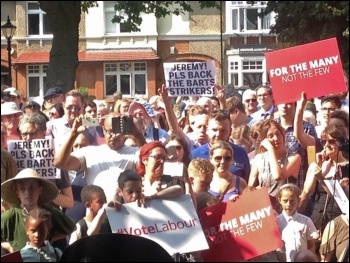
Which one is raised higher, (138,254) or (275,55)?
(275,55)

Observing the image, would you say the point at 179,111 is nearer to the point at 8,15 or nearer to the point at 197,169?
the point at 197,169

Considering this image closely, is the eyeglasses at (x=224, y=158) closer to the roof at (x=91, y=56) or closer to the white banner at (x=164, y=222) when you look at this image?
the white banner at (x=164, y=222)

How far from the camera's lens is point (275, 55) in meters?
7.06

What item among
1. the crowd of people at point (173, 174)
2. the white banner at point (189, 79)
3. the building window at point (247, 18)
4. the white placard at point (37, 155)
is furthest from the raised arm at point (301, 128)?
the white banner at point (189, 79)

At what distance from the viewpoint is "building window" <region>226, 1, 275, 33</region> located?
6570 mm

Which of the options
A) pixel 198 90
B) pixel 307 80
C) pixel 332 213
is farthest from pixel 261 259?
pixel 198 90

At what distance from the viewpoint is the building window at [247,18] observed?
6570 mm

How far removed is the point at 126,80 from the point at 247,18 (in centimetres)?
367

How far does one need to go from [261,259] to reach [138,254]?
153cm

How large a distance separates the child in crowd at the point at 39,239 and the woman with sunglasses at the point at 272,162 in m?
1.86

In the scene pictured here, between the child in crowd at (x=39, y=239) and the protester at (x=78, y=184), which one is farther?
the protester at (x=78, y=184)

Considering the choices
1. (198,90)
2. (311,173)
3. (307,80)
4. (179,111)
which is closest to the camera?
(311,173)

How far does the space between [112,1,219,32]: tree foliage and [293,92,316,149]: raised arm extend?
0.92 meters

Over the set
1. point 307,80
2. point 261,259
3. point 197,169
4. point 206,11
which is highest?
point 206,11
